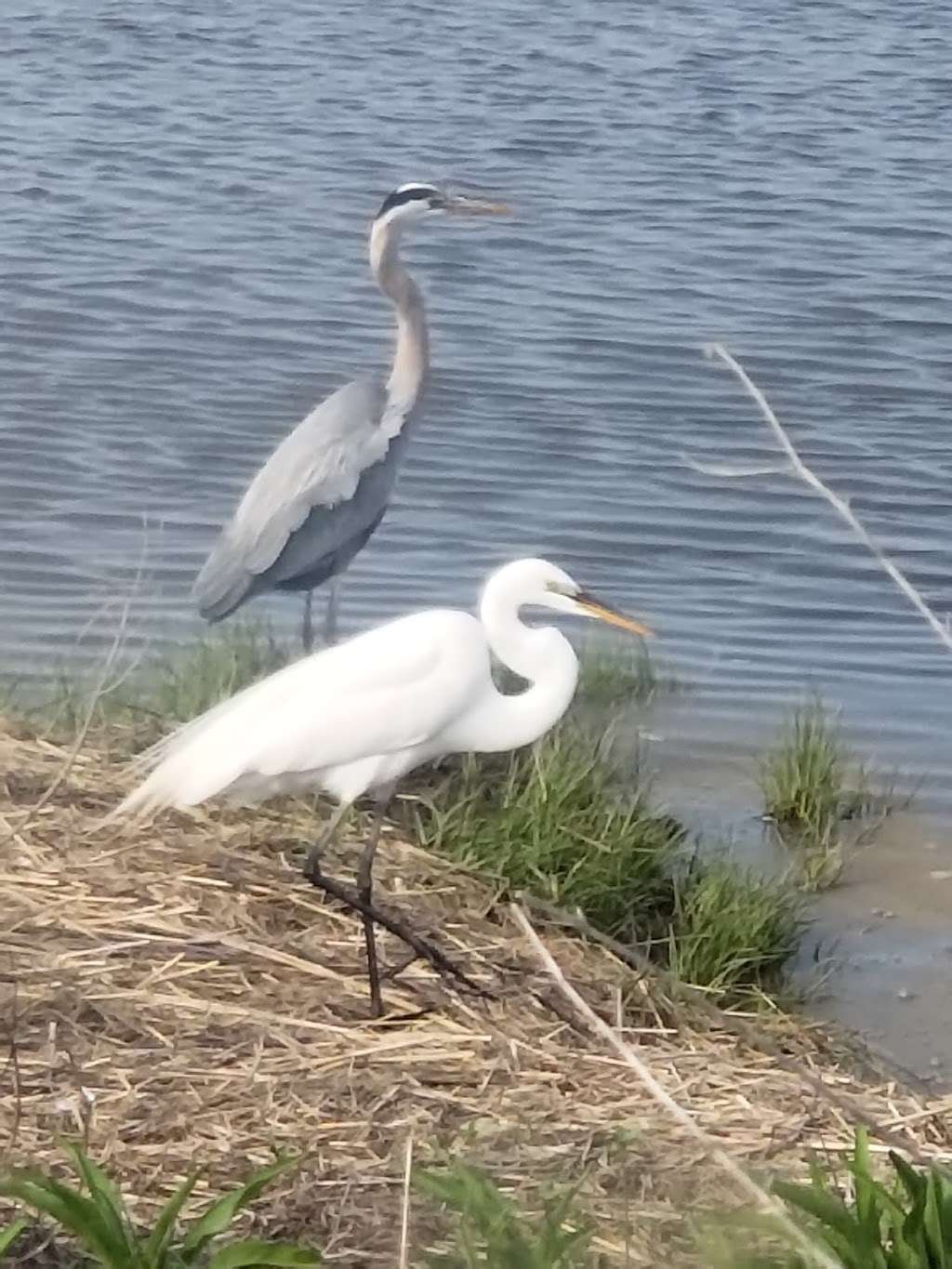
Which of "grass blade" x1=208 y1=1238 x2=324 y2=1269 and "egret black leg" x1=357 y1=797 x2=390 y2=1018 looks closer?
"grass blade" x1=208 y1=1238 x2=324 y2=1269

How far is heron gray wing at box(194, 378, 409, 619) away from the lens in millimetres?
5930

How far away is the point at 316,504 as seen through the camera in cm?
607

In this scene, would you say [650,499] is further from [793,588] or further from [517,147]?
[517,147]

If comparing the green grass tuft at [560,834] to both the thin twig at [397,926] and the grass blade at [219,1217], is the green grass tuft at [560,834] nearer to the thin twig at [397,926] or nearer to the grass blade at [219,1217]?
the thin twig at [397,926]

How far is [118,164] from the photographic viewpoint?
40.2ft

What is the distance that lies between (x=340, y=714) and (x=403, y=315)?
2.64m

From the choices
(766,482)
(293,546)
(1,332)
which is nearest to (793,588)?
(766,482)

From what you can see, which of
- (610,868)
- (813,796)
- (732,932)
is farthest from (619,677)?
(732,932)

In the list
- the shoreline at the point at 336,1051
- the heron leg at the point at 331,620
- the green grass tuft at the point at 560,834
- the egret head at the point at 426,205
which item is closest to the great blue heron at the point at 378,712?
the shoreline at the point at 336,1051

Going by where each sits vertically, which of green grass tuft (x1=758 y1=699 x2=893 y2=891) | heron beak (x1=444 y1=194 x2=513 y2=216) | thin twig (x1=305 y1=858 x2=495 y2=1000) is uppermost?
heron beak (x1=444 y1=194 x2=513 y2=216)

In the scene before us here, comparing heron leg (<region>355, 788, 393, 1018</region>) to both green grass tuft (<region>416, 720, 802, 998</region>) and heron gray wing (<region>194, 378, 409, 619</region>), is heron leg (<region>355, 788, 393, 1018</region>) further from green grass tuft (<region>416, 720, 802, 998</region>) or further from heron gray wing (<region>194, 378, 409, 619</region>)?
heron gray wing (<region>194, 378, 409, 619</region>)

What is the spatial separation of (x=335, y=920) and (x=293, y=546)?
159 centimetres

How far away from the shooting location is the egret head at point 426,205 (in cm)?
675

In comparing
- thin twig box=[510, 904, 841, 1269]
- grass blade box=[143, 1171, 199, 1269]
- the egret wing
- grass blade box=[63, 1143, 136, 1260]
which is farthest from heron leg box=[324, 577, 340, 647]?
thin twig box=[510, 904, 841, 1269]
